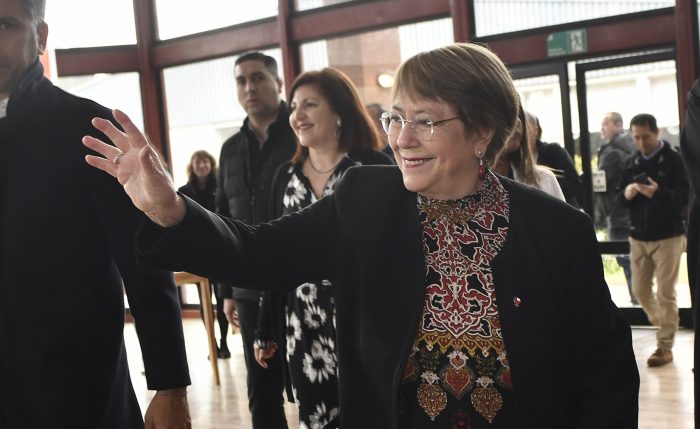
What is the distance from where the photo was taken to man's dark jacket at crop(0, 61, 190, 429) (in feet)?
6.11

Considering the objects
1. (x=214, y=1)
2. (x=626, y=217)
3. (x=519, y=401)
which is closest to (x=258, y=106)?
(x=519, y=401)

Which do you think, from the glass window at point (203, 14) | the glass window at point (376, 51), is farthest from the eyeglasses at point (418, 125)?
the glass window at point (203, 14)

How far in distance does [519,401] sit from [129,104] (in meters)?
8.96

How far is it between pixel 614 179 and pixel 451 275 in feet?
19.3

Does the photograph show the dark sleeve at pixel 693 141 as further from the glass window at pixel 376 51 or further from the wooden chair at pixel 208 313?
the glass window at pixel 376 51

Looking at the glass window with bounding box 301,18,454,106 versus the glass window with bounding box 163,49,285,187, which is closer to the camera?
the glass window with bounding box 301,18,454,106

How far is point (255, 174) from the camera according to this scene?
4.30m

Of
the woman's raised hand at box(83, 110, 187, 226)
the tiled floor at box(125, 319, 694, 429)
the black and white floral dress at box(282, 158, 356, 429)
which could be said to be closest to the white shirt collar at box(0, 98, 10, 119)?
the woman's raised hand at box(83, 110, 187, 226)

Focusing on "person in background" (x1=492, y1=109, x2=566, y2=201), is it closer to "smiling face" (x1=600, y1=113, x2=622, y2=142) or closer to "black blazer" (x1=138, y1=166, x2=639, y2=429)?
"black blazer" (x1=138, y1=166, x2=639, y2=429)

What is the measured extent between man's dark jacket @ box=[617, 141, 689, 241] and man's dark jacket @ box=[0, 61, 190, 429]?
5.13 metres

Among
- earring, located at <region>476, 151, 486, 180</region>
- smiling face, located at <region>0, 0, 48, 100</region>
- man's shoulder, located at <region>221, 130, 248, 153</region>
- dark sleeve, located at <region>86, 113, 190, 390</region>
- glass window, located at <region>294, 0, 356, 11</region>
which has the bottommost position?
dark sleeve, located at <region>86, 113, 190, 390</region>

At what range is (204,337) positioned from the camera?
8680 mm

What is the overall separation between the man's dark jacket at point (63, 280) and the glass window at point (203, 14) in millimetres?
7345

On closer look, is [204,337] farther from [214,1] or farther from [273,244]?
[273,244]
